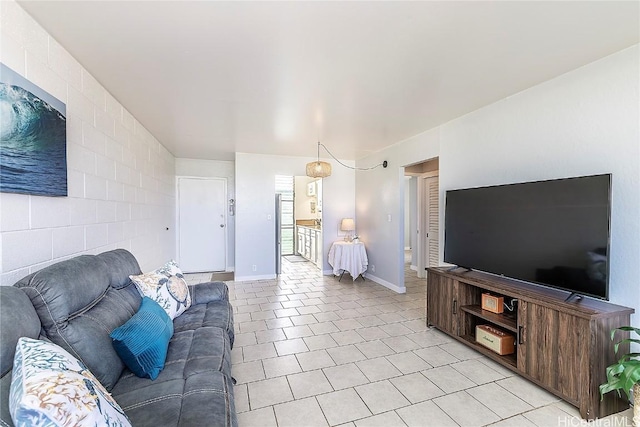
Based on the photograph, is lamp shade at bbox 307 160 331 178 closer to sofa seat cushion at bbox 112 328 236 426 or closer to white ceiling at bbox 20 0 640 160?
white ceiling at bbox 20 0 640 160

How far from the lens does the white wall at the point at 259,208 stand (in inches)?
207

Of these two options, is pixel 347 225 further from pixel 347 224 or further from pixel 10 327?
pixel 10 327

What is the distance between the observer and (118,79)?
2314 millimetres

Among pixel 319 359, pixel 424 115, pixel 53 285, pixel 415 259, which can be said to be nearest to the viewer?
pixel 53 285

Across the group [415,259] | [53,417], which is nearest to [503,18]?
[53,417]

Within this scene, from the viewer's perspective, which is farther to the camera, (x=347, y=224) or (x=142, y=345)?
(x=347, y=224)

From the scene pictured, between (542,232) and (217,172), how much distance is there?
18.0 feet

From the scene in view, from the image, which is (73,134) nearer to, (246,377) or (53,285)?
(53,285)

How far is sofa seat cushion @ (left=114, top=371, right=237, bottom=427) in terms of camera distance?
1.12 m

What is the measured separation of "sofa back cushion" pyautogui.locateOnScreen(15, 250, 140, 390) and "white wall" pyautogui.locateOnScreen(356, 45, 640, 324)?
314 cm

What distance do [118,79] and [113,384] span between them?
225cm

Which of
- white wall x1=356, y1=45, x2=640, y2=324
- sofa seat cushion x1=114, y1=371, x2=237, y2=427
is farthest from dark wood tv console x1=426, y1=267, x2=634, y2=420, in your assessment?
sofa seat cushion x1=114, y1=371, x2=237, y2=427

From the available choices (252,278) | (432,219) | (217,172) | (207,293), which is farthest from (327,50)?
(217,172)
